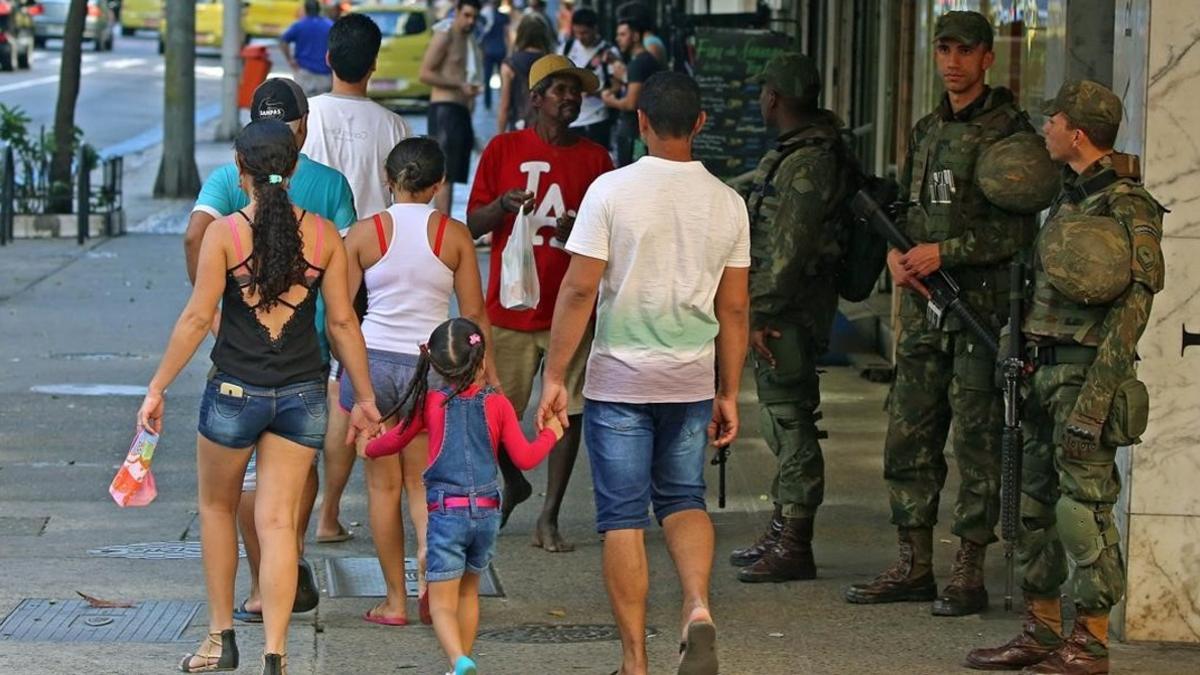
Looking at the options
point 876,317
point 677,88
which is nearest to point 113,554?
point 677,88

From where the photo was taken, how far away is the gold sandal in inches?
248

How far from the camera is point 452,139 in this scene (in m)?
17.5

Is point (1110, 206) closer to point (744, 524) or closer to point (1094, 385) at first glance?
point (1094, 385)

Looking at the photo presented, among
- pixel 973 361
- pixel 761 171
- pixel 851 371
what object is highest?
A: pixel 761 171

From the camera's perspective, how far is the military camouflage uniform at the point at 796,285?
7551mm

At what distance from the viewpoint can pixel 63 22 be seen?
5147 cm

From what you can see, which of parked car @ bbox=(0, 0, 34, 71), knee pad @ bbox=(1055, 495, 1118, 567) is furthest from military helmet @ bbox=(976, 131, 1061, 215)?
parked car @ bbox=(0, 0, 34, 71)

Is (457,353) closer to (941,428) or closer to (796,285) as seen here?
(796,285)

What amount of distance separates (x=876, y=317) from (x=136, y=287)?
567 centimetres

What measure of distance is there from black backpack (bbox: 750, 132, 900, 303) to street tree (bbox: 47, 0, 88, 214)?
12.3 metres

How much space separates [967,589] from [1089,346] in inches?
52.8

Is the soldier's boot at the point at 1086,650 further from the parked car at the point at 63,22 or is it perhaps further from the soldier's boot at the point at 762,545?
the parked car at the point at 63,22

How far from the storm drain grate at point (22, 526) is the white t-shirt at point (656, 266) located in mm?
3065

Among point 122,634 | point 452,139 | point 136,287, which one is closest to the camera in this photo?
point 122,634
